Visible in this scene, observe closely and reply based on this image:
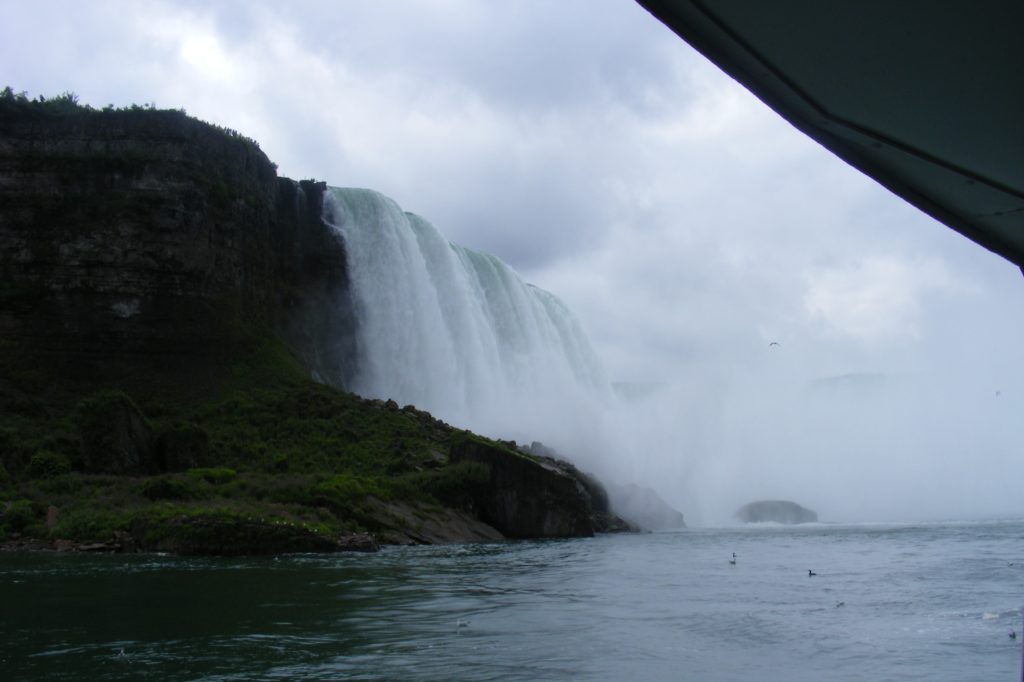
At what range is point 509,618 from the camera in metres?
11.6

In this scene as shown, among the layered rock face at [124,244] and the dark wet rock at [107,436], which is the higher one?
the layered rock face at [124,244]

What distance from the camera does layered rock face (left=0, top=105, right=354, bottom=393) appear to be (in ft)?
120

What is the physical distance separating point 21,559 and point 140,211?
→ 22.3m

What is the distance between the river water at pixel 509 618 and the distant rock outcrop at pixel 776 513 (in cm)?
2924

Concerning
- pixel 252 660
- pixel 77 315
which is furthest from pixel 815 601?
pixel 77 315

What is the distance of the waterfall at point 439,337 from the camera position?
4512 centimetres

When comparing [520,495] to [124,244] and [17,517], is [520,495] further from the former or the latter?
[124,244]

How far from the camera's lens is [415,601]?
13.1 metres

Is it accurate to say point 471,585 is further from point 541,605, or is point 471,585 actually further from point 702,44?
point 702,44

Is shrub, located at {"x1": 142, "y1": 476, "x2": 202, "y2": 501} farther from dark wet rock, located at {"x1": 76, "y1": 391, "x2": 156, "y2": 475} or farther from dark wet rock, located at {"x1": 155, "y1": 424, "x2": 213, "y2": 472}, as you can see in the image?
dark wet rock, located at {"x1": 155, "y1": 424, "x2": 213, "y2": 472}

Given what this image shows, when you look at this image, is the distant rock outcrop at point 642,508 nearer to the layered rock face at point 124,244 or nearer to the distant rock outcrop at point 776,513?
the distant rock outcrop at point 776,513

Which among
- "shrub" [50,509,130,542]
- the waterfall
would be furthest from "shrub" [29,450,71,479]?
the waterfall

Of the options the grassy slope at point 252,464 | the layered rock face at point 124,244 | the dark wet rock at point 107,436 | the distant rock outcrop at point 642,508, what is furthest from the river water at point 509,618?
the distant rock outcrop at point 642,508

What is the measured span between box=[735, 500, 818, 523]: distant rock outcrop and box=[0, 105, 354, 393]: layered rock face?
91.1 ft
